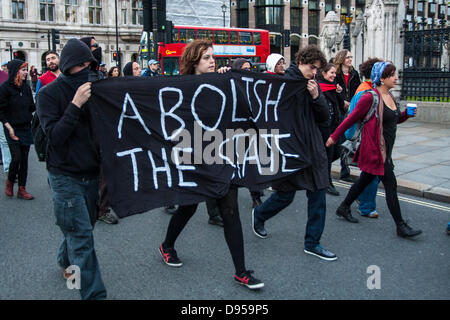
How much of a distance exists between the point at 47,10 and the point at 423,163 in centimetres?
4327

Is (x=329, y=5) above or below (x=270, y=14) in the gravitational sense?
above

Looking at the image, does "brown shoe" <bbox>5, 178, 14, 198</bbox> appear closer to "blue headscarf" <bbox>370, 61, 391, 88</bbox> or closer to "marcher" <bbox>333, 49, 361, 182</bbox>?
"marcher" <bbox>333, 49, 361, 182</bbox>

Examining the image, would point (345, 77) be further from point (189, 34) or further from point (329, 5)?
point (329, 5)

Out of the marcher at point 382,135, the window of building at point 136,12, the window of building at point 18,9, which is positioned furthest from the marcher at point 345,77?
the window of building at point 136,12

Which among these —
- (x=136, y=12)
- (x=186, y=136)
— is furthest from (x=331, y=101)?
(x=136, y=12)

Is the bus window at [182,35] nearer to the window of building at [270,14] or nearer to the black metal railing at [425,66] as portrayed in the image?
the black metal railing at [425,66]

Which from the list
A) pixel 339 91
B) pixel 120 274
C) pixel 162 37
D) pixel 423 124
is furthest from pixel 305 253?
pixel 423 124

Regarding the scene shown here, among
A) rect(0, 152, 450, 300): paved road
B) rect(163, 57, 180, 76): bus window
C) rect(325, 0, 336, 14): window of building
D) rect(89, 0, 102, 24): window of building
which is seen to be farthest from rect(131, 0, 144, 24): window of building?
rect(0, 152, 450, 300): paved road

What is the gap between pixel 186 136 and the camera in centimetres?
373

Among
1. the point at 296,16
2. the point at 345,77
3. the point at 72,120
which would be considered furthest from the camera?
the point at 296,16

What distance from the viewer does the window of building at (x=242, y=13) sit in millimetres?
57219

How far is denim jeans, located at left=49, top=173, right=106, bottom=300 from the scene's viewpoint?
3186 millimetres

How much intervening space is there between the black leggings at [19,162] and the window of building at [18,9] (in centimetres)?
4105

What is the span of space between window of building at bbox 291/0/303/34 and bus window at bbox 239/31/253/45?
29.5 m
